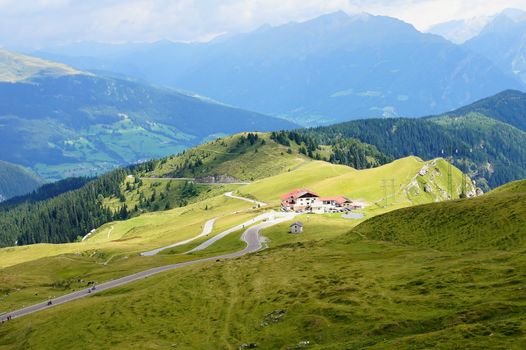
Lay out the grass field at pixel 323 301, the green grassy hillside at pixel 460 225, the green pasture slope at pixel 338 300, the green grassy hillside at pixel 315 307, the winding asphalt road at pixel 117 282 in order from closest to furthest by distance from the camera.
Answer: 1. the green grassy hillside at pixel 315 307
2. the green pasture slope at pixel 338 300
3. the grass field at pixel 323 301
4. the green grassy hillside at pixel 460 225
5. the winding asphalt road at pixel 117 282

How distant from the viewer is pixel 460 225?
4574 inches

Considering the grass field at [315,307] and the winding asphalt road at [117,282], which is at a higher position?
the winding asphalt road at [117,282]

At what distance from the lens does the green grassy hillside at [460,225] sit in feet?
342

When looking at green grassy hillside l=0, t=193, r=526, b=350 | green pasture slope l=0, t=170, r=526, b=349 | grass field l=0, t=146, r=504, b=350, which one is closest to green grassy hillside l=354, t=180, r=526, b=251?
green pasture slope l=0, t=170, r=526, b=349

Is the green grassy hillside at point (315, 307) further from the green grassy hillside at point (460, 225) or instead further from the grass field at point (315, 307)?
the green grassy hillside at point (460, 225)

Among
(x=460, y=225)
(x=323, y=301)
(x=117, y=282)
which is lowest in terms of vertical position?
(x=323, y=301)

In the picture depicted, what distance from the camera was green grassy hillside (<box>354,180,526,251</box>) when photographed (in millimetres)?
104125

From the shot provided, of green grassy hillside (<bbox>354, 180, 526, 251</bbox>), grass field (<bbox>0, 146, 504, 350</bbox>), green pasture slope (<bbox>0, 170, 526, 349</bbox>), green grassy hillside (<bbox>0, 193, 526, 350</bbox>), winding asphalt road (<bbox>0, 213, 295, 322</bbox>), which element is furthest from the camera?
winding asphalt road (<bbox>0, 213, 295, 322</bbox>)

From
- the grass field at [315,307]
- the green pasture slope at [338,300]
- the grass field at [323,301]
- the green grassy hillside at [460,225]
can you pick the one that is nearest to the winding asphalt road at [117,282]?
the grass field at [323,301]

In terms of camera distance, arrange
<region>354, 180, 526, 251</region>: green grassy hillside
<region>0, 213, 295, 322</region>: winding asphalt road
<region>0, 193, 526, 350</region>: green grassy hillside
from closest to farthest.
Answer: <region>0, 193, 526, 350</region>: green grassy hillside → <region>354, 180, 526, 251</region>: green grassy hillside → <region>0, 213, 295, 322</region>: winding asphalt road

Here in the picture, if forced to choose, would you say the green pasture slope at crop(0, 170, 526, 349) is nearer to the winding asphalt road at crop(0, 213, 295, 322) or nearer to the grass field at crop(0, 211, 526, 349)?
the grass field at crop(0, 211, 526, 349)

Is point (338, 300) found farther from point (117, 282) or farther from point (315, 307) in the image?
point (117, 282)

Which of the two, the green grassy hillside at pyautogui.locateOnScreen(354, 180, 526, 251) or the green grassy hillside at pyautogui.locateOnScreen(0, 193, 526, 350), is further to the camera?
the green grassy hillside at pyautogui.locateOnScreen(354, 180, 526, 251)

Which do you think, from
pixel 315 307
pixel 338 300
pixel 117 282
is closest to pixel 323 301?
pixel 338 300
